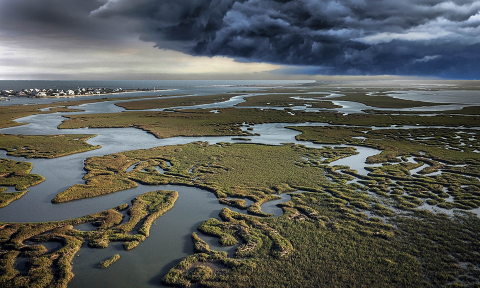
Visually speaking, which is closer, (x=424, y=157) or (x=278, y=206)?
(x=278, y=206)

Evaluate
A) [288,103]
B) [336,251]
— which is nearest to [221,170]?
[336,251]

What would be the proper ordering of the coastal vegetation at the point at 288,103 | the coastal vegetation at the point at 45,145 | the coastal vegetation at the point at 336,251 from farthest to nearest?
the coastal vegetation at the point at 288,103, the coastal vegetation at the point at 45,145, the coastal vegetation at the point at 336,251

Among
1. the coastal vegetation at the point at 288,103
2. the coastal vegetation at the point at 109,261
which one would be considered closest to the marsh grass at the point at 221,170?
the coastal vegetation at the point at 109,261

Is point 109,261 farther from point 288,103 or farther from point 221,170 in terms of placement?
point 288,103

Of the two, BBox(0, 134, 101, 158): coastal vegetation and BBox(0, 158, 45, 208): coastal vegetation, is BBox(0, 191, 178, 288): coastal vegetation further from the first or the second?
BBox(0, 134, 101, 158): coastal vegetation

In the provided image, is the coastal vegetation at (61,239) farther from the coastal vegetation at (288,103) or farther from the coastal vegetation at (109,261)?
the coastal vegetation at (288,103)

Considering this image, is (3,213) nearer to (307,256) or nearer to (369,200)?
(307,256)

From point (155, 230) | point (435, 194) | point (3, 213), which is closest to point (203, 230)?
point (155, 230)
